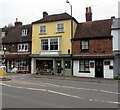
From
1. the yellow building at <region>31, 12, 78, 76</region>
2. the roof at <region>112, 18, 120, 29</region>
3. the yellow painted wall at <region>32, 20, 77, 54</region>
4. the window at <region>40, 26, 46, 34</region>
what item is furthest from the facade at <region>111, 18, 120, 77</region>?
the window at <region>40, 26, 46, 34</region>

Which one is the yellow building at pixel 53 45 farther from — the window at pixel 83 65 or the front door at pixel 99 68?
the front door at pixel 99 68

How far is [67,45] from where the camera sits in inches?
893

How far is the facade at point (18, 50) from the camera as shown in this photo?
85.3 feet

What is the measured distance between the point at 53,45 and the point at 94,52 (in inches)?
251

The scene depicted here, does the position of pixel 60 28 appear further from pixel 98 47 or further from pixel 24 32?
pixel 24 32

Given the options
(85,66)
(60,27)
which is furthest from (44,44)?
(85,66)

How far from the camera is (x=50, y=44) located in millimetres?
23656

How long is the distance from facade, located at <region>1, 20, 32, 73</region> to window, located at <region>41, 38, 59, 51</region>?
294 centimetres

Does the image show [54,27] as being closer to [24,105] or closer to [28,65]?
[28,65]

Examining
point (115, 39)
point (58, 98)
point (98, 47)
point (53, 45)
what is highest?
point (115, 39)

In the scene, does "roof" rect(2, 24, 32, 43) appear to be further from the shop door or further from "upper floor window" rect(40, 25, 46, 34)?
the shop door

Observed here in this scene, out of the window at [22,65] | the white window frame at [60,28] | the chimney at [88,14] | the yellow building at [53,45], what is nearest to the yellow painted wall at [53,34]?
the yellow building at [53,45]

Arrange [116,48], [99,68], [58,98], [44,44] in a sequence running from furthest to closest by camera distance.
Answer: [44,44], [99,68], [116,48], [58,98]

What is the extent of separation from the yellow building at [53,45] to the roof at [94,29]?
1061 millimetres
